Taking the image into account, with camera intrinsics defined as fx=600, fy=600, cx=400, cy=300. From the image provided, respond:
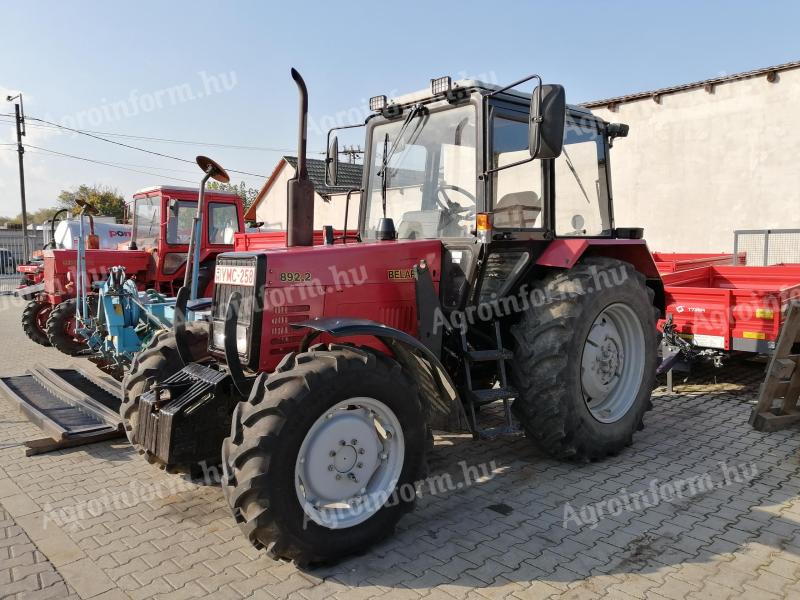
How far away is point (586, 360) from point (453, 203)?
152 cm

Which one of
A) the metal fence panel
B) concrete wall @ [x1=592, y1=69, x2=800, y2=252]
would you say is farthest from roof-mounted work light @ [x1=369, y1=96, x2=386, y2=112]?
concrete wall @ [x1=592, y1=69, x2=800, y2=252]

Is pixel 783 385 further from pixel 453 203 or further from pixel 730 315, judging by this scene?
pixel 453 203

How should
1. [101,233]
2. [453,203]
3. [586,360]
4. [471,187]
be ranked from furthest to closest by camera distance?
[101,233] < [586,360] < [453,203] < [471,187]

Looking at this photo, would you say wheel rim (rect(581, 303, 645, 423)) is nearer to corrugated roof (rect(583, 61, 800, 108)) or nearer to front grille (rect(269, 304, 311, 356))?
front grille (rect(269, 304, 311, 356))

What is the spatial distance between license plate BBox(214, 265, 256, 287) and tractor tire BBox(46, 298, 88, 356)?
19.1ft

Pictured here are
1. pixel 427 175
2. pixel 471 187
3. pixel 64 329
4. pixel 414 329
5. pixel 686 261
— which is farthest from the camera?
pixel 64 329

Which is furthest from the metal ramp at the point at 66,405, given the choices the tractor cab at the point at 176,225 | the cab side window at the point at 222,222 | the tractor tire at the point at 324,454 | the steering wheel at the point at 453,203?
the cab side window at the point at 222,222

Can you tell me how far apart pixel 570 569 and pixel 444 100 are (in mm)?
3016

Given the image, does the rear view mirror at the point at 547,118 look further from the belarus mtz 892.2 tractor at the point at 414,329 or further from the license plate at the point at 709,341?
the license plate at the point at 709,341

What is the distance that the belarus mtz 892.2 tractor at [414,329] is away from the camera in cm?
292

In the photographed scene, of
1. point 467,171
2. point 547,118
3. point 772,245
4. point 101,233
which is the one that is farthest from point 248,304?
point 101,233

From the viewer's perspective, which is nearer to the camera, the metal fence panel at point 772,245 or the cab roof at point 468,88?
the cab roof at point 468,88

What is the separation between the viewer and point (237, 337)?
337 centimetres

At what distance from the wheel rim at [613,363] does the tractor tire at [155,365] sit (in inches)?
106
